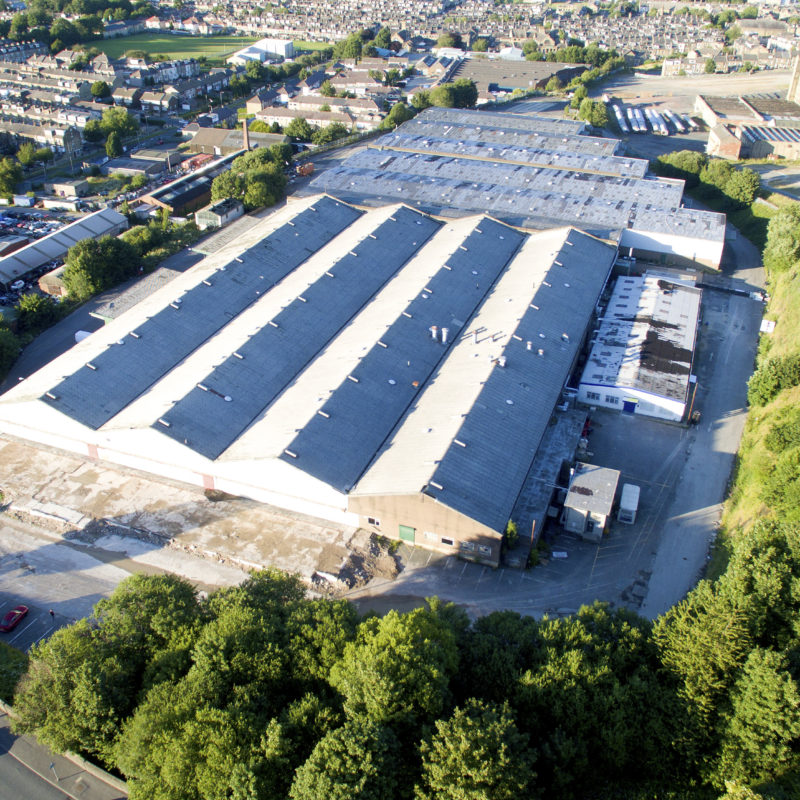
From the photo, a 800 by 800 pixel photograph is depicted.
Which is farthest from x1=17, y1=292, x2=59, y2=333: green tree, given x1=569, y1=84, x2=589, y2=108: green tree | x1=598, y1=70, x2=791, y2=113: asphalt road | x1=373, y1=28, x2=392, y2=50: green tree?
x1=373, y1=28, x2=392, y2=50: green tree

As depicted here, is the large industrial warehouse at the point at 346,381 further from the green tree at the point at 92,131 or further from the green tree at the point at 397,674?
the green tree at the point at 92,131

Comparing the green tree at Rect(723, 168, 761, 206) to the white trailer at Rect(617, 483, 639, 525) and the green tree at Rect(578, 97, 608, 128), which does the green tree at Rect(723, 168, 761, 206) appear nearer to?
the green tree at Rect(578, 97, 608, 128)

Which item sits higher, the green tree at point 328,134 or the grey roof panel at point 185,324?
the green tree at point 328,134

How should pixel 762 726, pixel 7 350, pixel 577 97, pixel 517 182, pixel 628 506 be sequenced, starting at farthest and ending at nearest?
pixel 577 97 < pixel 517 182 < pixel 7 350 < pixel 628 506 < pixel 762 726

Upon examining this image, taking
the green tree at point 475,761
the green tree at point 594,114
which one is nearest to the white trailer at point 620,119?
the green tree at point 594,114

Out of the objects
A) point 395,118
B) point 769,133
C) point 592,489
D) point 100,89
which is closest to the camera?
point 592,489

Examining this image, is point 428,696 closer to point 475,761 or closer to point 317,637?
point 475,761

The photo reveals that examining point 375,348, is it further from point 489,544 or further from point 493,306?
point 489,544

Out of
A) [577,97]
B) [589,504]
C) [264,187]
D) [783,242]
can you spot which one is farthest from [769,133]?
[589,504]
